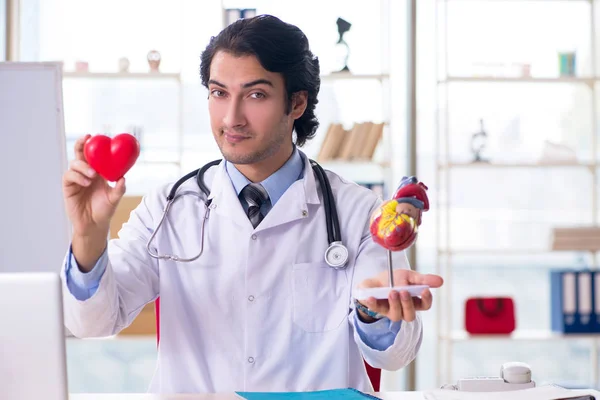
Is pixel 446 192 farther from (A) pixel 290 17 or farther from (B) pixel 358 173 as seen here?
(A) pixel 290 17

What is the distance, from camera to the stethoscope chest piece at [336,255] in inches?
70.4

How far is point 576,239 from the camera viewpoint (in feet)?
12.4

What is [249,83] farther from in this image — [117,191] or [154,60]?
[154,60]

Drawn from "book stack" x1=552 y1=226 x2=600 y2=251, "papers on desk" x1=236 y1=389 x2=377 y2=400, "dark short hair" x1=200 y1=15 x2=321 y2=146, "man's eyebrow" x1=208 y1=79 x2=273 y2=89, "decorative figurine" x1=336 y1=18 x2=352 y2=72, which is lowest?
"papers on desk" x1=236 y1=389 x2=377 y2=400

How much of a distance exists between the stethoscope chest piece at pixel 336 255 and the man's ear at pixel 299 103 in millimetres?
409

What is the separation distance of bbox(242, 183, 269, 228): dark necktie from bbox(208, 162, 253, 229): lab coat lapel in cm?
4

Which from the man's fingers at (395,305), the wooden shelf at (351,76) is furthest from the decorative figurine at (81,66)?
the man's fingers at (395,305)

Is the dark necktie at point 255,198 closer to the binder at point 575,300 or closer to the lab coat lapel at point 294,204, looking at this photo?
the lab coat lapel at point 294,204

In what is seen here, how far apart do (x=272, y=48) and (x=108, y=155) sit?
604 millimetres

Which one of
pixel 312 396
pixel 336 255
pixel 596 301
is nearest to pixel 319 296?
pixel 336 255

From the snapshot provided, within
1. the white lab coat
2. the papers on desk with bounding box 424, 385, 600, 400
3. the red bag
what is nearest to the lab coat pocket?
the white lab coat

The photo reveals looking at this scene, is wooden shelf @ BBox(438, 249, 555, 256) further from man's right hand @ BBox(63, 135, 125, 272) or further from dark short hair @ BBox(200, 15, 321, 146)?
man's right hand @ BBox(63, 135, 125, 272)

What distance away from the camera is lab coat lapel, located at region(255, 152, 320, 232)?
185 centimetres

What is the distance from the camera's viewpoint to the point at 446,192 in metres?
3.85
